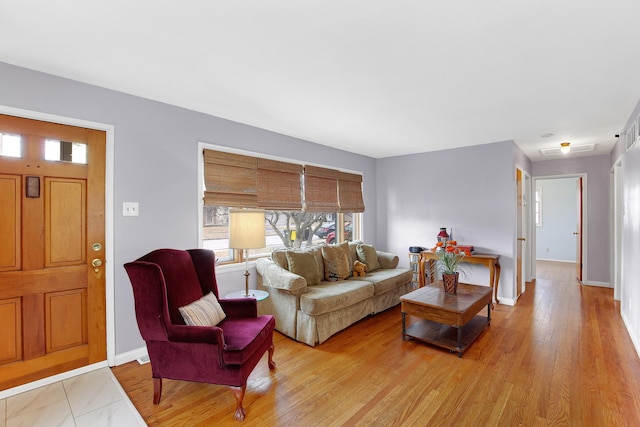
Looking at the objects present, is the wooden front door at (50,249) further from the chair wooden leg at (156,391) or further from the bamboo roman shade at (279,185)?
the bamboo roman shade at (279,185)

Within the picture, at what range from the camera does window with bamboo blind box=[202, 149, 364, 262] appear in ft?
11.0

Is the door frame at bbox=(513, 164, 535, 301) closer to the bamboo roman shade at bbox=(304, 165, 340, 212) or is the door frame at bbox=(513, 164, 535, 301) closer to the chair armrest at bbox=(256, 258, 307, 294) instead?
the bamboo roman shade at bbox=(304, 165, 340, 212)

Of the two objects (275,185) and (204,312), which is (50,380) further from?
(275,185)

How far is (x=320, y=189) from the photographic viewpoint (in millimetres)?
4559

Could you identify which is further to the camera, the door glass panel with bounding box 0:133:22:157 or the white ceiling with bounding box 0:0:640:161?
the door glass panel with bounding box 0:133:22:157

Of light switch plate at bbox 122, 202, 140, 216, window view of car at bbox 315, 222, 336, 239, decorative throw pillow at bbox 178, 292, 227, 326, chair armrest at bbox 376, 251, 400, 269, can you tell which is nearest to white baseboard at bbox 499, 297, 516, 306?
chair armrest at bbox 376, 251, 400, 269

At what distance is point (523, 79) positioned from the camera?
Answer: 240cm

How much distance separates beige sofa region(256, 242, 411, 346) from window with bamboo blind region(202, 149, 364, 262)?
1.96ft

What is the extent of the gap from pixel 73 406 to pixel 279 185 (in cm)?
276

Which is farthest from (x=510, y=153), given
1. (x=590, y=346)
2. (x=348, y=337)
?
(x=348, y=337)

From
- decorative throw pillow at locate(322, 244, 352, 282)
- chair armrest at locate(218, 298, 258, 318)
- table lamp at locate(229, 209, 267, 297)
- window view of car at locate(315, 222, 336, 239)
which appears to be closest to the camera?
chair armrest at locate(218, 298, 258, 318)

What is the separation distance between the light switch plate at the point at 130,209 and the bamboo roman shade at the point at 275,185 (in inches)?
25.6

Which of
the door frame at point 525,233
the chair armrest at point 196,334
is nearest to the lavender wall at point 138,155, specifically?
the chair armrest at point 196,334

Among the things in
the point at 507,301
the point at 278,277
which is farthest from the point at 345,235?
the point at 507,301
